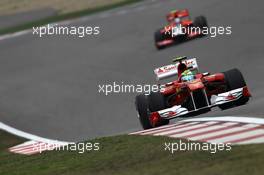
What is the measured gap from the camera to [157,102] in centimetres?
1421

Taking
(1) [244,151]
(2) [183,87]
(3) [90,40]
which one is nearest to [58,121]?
(2) [183,87]

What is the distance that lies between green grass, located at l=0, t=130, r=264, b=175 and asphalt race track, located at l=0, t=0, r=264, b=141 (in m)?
2.21

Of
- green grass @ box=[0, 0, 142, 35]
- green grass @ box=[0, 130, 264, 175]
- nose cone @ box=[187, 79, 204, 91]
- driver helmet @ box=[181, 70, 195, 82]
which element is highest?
green grass @ box=[0, 0, 142, 35]

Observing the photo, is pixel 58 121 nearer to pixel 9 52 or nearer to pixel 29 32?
pixel 9 52

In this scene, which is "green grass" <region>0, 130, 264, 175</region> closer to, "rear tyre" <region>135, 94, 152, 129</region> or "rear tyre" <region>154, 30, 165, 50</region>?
"rear tyre" <region>135, 94, 152, 129</region>

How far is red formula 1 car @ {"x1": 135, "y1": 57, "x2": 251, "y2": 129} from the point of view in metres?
14.0

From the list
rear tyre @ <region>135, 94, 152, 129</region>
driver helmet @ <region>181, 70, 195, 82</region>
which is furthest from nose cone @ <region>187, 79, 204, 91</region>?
rear tyre @ <region>135, 94, 152, 129</region>

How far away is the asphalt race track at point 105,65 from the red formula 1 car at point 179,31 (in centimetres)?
42

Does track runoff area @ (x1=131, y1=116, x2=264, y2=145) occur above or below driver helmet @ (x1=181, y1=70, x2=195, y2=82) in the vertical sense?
below

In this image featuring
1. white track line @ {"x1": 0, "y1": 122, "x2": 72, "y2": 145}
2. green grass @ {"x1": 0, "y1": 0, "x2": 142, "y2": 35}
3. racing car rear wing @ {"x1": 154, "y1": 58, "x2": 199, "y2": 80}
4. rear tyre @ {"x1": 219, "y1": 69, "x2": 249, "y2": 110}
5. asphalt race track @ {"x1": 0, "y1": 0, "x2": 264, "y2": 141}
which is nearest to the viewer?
rear tyre @ {"x1": 219, "y1": 69, "x2": 249, "y2": 110}

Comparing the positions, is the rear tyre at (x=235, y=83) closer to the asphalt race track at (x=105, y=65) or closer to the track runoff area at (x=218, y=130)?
the asphalt race track at (x=105, y=65)

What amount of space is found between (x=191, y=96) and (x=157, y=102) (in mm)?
597

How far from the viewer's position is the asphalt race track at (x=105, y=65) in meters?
18.1

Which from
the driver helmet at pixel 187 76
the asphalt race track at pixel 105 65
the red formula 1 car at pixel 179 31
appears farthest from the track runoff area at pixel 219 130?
the red formula 1 car at pixel 179 31
